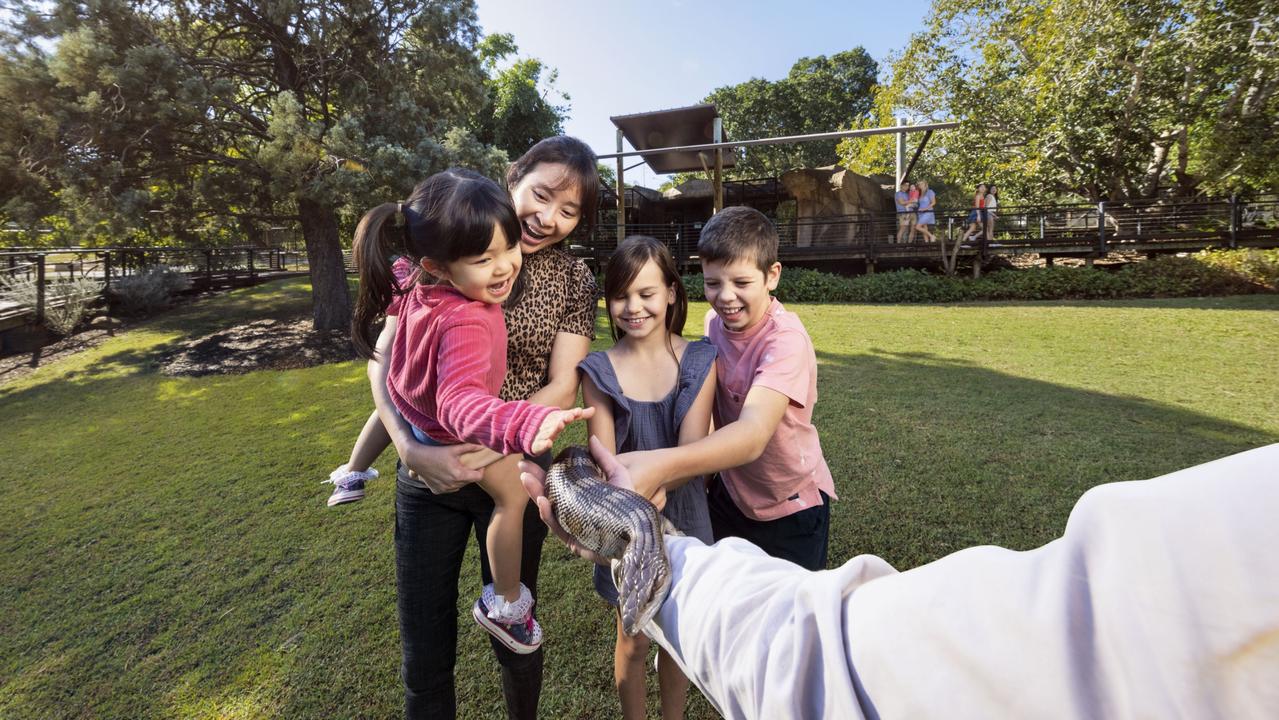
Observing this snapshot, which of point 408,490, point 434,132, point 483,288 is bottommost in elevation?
point 408,490

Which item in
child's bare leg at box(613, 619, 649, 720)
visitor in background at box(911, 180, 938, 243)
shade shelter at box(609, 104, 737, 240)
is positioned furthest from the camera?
visitor in background at box(911, 180, 938, 243)

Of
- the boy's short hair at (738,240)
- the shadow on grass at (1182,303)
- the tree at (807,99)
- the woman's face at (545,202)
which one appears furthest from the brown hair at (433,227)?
the tree at (807,99)

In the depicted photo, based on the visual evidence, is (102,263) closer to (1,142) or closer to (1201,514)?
(1,142)

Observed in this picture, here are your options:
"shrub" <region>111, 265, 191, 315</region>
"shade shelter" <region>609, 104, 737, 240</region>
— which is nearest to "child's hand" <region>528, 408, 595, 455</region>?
"shade shelter" <region>609, 104, 737, 240</region>

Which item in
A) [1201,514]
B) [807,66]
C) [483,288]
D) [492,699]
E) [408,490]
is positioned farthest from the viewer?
[807,66]

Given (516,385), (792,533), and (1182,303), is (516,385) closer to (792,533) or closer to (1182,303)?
(792,533)

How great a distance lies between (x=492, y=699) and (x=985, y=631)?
2.48m

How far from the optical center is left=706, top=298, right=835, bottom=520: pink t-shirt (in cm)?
178

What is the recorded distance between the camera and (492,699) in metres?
2.42

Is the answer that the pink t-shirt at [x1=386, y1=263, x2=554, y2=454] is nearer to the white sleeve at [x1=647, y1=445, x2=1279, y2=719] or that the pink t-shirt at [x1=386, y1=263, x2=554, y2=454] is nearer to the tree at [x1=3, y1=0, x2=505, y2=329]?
the white sleeve at [x1=647, y1=445, x2=1279, y2=719]

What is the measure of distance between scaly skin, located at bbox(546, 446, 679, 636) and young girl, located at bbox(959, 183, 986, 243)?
1540cm

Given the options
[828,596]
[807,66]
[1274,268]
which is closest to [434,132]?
[828,596]

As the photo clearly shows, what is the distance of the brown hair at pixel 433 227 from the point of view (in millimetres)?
1451

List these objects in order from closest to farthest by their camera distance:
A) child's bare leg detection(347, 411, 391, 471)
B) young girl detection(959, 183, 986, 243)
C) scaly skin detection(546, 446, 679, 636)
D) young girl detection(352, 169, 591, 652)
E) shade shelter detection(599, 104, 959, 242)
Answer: scaly skin detection(546, 446, 679, 636) → young girl detection(352, 169, 591, 652) → child's bare leg detection(347, 411, 391, 471) → shade shelter detection(599, 104, 959, 242) → young girl detection(959, 183, 986, 243)
